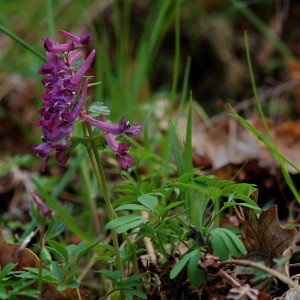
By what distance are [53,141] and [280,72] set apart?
3.03m

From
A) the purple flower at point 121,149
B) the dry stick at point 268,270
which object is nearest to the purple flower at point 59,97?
the purple flower at point 121,149

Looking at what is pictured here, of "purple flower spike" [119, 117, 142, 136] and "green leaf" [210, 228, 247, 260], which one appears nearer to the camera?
"green leaf" [210, 228, 247, 260]

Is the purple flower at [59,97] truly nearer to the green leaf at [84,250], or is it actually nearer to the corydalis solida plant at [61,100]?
the corydalis solida plant at [61,100]

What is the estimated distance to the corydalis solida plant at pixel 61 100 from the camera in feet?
3.96

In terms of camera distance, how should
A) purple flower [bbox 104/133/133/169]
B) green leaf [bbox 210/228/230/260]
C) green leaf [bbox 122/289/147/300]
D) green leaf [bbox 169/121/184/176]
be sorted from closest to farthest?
green leaf [bbox 210/228/230/260]
green leaf [bbox 122/289/147/300]
purple flower [bbox 104/133/133/169]
green leaf [bbox 169/121/184/176]

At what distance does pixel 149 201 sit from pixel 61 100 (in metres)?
0.31

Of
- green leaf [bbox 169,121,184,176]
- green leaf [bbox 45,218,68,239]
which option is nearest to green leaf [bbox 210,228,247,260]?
green leaf [bbox 45,218,68,239]

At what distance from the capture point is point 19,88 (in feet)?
12.7

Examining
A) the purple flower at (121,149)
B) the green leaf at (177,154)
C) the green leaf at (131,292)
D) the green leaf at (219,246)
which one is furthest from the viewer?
the green leaf at (177,154)

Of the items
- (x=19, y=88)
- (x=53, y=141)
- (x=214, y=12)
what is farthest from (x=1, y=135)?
(x=53, y=141)

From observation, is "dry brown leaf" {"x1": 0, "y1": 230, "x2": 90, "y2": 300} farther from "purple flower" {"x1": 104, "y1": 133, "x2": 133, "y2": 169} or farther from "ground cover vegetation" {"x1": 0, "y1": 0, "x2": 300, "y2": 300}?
"purple flower" {"x1": 104, "y1": 133, "x2": 133, "y2": 169}

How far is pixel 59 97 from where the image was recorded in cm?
120

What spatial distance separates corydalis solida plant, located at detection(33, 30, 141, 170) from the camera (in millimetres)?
1208

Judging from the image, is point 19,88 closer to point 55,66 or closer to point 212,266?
point 55,66
